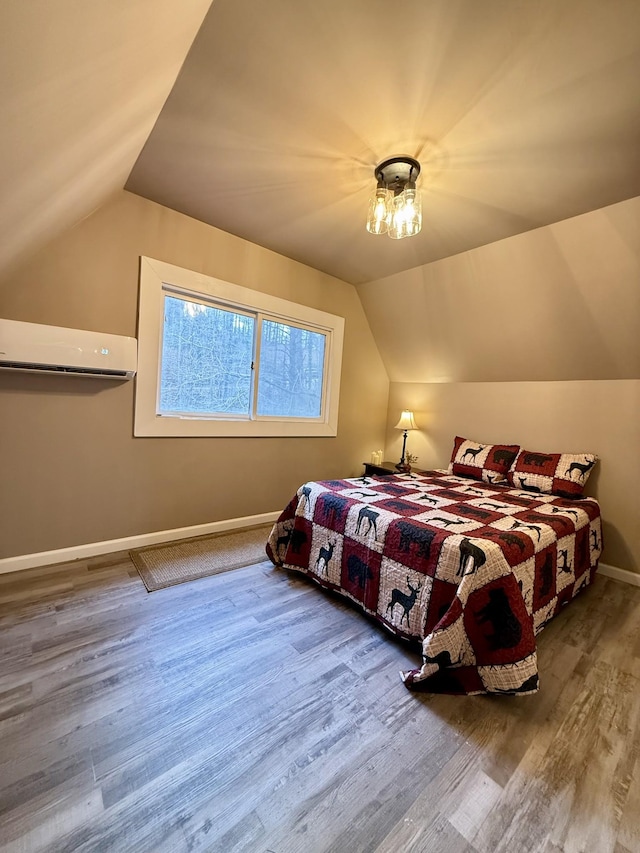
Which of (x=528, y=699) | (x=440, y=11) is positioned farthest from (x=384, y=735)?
(x=440, y=11)

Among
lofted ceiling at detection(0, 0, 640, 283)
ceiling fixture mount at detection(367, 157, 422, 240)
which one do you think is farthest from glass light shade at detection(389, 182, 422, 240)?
lofted ceiling at detection(0, 0, 640, 283)

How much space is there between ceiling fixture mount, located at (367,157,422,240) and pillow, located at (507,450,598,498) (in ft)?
6.99

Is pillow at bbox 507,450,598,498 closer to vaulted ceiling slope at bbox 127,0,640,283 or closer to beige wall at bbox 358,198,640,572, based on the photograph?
beige wall at bbox 358,198,640,572

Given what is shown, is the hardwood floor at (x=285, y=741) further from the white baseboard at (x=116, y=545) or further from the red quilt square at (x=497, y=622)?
the white baseboard at (x=116, y=545)

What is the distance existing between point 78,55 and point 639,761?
277cm

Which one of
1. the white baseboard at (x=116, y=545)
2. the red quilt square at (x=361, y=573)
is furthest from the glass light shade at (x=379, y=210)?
the white baseboard at (x=116, y=545)

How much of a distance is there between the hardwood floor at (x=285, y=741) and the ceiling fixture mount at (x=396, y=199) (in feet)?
7.42

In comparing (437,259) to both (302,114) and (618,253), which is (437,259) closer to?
(618,253)

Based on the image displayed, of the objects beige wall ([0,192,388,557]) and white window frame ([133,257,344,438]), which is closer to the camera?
beige wall ([0,192,388,557])

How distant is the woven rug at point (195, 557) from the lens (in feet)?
7.45

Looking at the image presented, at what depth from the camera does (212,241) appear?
2799 mm

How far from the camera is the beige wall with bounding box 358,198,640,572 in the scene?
2.37m

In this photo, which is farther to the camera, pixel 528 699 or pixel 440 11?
pixel 528 699

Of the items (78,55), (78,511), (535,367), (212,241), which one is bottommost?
(78,511)
